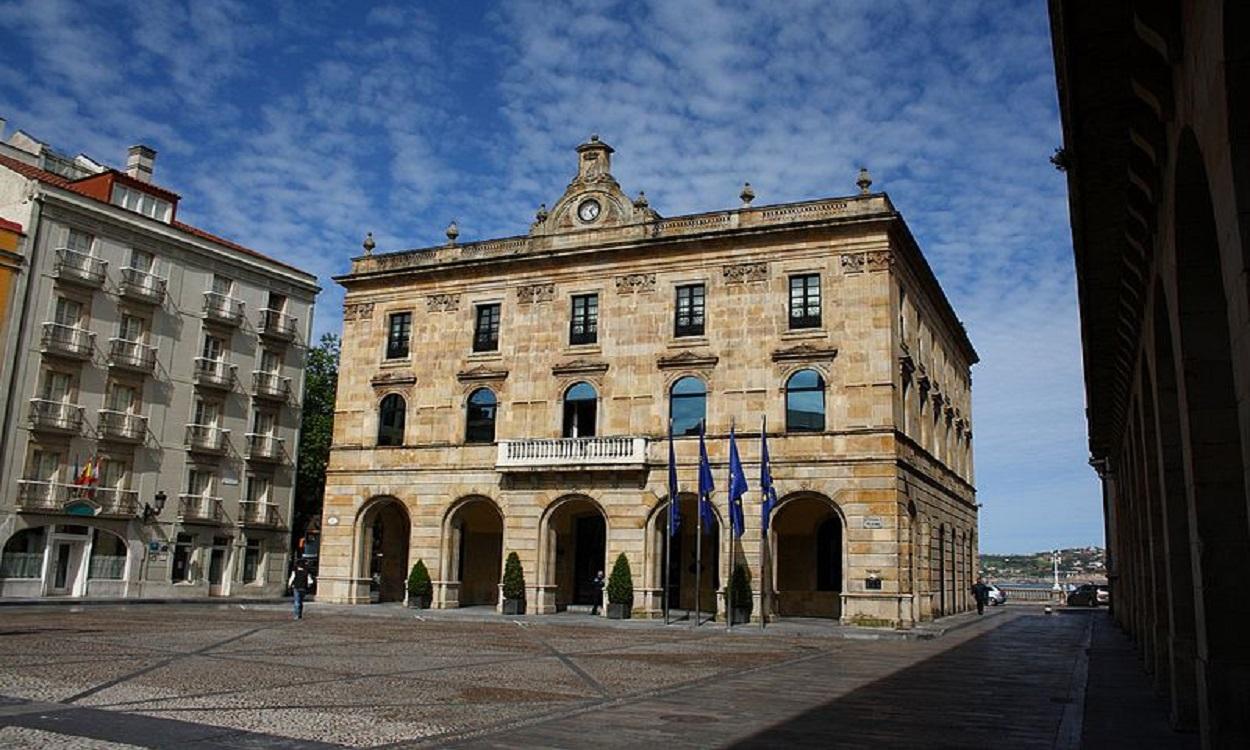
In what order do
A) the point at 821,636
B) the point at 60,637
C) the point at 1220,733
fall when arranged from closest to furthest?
the point at 1220,733, the point at 60,637, the point at 821,636

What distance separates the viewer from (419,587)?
3672 cm

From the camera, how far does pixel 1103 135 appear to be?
905cm

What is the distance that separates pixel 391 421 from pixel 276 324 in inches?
481

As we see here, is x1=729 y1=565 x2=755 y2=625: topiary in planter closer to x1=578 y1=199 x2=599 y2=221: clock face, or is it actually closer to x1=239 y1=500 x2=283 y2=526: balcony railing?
x1=578 y1=199 x2=599 y2=221: clock face

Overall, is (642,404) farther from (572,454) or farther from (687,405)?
(572,454)

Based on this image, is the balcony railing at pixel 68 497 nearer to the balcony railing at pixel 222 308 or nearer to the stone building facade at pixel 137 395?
the stone building facade at pixel 137 395

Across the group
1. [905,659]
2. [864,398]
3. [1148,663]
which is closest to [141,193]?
[864,398]

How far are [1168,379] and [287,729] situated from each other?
10818mm

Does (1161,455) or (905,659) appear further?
(905,659)

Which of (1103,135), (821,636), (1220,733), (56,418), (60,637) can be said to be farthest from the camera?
(56,418)

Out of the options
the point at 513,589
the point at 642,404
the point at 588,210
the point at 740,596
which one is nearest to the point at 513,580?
the point at 513,589

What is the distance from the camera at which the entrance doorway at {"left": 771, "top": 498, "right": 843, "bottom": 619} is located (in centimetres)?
3578

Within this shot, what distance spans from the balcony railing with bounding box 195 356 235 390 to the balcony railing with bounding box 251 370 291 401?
1.35m

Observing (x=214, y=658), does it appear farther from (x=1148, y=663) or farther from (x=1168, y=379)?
(x=1148, y=663)
